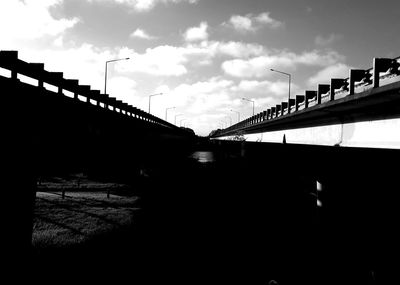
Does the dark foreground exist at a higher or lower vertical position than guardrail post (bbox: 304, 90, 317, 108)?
lower

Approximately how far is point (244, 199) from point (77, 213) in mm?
9154

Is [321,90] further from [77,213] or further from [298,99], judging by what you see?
[77,213]

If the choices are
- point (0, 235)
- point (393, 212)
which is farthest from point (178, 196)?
point (0, 235)

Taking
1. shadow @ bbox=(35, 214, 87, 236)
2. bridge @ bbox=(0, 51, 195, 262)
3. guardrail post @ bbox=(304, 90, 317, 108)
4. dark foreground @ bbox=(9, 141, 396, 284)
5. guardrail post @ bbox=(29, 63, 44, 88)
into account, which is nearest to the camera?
bridge @ bbox=(0, 51, 195, 262)

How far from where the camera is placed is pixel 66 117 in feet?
33.3

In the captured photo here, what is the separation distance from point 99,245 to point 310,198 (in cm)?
1387

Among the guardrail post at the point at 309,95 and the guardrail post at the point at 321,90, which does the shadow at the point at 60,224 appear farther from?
the guardrail post at the point at 309,95

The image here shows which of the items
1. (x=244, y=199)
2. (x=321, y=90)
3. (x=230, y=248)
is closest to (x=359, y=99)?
(x=321, y=90)

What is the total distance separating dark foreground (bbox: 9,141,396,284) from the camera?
8609 mm

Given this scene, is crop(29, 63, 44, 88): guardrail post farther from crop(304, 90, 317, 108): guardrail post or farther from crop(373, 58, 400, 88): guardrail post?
crop(304, 90, 317, 108): guardrail post

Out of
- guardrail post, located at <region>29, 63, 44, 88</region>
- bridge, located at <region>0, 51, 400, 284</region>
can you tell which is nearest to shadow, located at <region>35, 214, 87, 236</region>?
bridge, located at <region>0, 51, 400, 284</region>

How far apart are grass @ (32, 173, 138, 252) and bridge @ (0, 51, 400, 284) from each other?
1.46 m

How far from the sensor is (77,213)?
14.1m

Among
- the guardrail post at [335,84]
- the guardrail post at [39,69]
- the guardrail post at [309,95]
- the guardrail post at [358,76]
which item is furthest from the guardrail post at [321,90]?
the guardrail post at [39,69]
